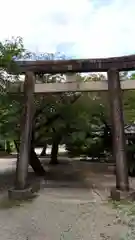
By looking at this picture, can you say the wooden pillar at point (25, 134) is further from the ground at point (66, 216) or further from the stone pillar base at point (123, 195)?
the stone pillar base at point (123, 195)

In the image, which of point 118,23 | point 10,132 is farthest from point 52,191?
point 118,23

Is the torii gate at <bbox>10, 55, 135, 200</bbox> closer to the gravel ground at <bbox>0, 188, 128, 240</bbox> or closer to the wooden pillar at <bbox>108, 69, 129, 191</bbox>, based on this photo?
the wooden pillar at <bbox>108, 69, 129, 191</bbox>

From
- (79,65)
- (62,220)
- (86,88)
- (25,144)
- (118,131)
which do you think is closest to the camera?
(62,220)

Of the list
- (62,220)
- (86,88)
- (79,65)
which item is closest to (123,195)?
(62,220)

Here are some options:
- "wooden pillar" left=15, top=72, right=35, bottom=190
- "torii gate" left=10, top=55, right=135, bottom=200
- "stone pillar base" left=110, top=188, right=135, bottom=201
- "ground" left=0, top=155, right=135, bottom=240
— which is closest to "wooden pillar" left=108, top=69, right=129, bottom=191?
"torii gate" left=10, top=55, right=135, bottom=200

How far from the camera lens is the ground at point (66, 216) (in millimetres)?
3021

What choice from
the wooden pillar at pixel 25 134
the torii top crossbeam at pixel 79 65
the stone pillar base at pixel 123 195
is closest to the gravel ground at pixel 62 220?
the stone pillar base at pixel 123 195

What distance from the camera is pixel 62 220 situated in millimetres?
3545

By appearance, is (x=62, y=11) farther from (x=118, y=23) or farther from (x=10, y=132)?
(x=10, y=132)

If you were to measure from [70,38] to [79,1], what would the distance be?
7.03 ft

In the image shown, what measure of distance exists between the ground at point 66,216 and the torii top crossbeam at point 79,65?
2.39m

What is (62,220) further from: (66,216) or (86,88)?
(86,88)

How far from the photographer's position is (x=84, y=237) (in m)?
2.90

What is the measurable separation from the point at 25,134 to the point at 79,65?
5.49 feet
